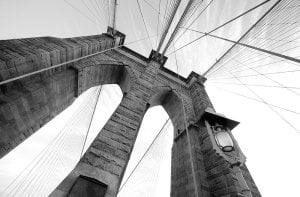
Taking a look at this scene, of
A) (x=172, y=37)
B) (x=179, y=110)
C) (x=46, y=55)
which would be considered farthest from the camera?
(x=172, y=37)

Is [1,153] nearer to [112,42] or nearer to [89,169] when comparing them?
[89,169]

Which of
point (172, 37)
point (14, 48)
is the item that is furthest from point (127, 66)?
point (14, 48)

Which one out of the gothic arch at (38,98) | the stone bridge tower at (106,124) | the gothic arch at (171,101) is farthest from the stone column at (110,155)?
the gothic arch at (171,101)

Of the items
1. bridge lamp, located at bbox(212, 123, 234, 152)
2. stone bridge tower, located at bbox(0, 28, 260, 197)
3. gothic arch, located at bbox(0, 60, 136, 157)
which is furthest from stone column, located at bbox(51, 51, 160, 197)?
bridge lamp, located at bbox(212, 123, 234, 152)

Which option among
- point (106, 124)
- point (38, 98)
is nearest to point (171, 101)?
point (106, 124)

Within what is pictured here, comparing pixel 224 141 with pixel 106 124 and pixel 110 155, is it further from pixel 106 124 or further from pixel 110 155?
pixel 106 124

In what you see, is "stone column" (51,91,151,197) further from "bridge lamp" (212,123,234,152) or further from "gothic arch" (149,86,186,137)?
"gothic arch" (149,86,186,137)

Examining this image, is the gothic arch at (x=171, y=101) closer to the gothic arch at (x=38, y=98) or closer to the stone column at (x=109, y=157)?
the gothic arch at (x=38, y=98)

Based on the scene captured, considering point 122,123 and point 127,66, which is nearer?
point 122,123
